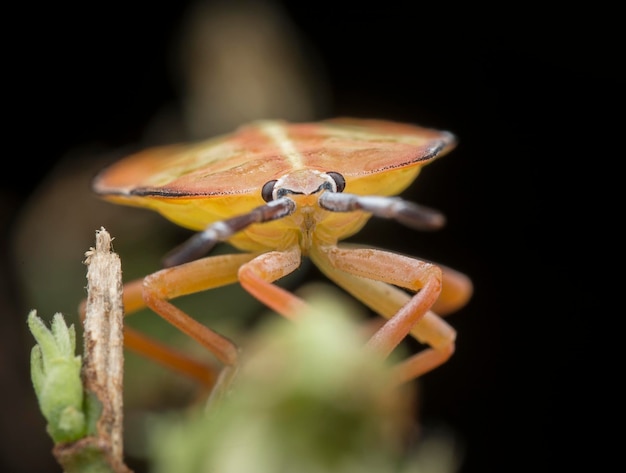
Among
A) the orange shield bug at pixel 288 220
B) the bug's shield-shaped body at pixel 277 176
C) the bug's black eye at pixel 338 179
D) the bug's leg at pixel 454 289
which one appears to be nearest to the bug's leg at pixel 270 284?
the orange shield bug at pixel 288 220

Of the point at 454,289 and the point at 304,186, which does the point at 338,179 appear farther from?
the point at 454,289

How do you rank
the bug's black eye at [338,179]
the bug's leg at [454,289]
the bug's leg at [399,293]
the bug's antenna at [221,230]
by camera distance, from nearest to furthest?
1. the bug's antenna at [221,230]
2. the bug's leg at [399,293]
3. the bug's black eye at [338,179]
4. the bug's leg at [454,289]

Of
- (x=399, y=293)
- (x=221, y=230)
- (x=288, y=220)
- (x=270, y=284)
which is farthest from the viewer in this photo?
(x=399, y=293)

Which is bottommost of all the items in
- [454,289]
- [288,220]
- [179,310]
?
[454,289]

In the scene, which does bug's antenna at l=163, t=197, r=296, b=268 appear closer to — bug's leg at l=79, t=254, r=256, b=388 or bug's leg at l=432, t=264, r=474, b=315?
bug's leg at l=79, t=254, r=256, b=388

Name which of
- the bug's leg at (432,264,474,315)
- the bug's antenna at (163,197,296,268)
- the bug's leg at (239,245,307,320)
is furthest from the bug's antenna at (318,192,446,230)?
the bug's leg at (432,264,474,315)

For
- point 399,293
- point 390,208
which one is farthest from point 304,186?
point 399,293

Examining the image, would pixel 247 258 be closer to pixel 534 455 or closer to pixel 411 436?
pixel 411 436

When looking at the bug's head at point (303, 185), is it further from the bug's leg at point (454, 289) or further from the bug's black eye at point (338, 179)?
the bug's leg at point (454, 289)
